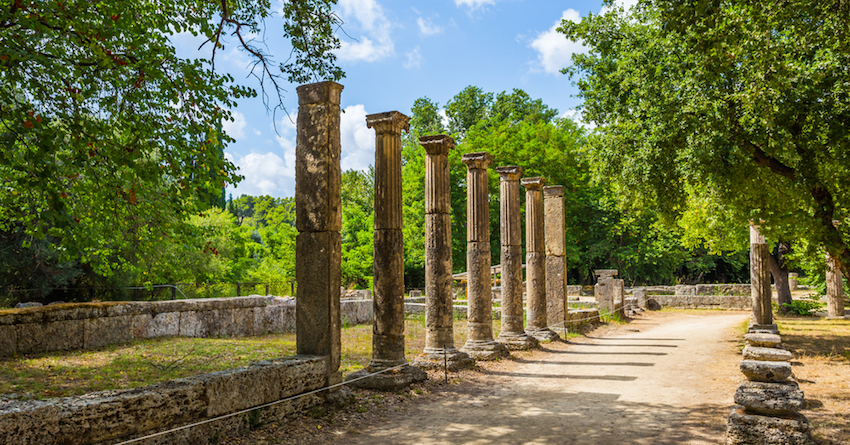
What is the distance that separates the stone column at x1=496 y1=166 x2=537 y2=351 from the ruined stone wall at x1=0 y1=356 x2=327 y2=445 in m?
7.46

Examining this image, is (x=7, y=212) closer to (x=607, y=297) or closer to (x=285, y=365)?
(x=285, y=365)

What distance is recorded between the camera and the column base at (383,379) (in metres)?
8.62

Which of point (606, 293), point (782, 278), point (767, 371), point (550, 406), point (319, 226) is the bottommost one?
point (550, 406)

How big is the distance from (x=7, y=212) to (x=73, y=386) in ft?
10.9

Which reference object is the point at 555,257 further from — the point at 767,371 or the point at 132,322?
the point at 132,322

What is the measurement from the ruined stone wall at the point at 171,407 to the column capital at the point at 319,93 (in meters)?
3.44

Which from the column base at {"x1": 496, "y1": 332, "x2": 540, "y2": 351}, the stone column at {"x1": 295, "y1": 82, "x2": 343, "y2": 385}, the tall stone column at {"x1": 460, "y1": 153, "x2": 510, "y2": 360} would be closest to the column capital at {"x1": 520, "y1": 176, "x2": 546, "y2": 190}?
the tall stone column at {"x1": 460, "y1": 153, "x2": 510, "y2": 360}

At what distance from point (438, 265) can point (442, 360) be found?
1.80m

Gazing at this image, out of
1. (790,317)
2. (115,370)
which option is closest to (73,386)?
(115,370)

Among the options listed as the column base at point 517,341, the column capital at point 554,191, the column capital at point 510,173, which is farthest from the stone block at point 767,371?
the column capital at point 554,191

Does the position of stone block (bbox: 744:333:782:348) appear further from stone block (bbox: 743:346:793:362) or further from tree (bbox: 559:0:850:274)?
tree (bbox: 559:0:850:274)

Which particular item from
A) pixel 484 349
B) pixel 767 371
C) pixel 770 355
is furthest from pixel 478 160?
pixel 767 371

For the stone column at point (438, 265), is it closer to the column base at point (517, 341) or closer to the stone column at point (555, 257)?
the column base at point (517, 341)

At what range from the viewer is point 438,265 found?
11.1m
